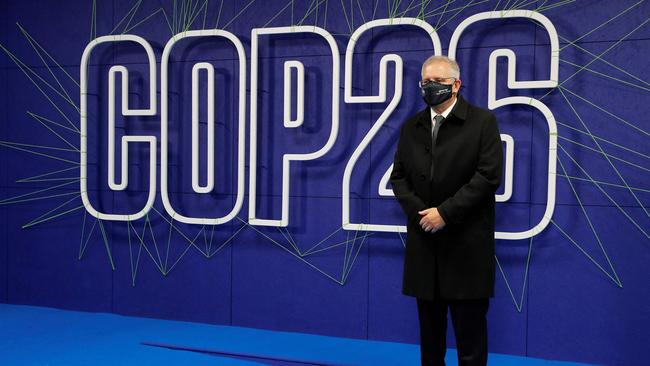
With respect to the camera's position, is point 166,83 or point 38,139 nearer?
point 166,83

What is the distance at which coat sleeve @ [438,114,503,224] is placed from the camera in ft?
8.29

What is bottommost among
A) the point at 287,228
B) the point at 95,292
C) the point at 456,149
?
the point at 95,292

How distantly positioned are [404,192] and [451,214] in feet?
0.91

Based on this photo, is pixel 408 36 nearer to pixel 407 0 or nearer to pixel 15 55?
pixel 407 0

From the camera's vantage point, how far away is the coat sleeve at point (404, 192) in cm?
266

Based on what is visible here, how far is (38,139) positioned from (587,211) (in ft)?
11.6

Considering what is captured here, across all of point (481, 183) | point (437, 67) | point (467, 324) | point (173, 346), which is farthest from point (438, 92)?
point (173, 346)

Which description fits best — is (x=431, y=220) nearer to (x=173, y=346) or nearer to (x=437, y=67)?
(x=437, y=67)

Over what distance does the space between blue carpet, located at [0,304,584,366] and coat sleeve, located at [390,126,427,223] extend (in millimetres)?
1076

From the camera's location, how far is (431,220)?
256 centimetres

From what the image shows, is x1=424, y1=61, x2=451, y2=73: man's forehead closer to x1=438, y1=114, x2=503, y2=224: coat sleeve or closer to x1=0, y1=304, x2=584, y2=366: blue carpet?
x1=438, y1=114, x2=503, y2=224: coat sleeve

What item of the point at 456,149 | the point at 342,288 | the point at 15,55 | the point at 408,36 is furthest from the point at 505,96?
the point at 15,55

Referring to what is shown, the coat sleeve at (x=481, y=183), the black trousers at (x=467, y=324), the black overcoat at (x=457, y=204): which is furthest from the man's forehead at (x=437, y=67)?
the black trousers at (x=467, y=324)

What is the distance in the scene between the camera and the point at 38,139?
4.58 metres
